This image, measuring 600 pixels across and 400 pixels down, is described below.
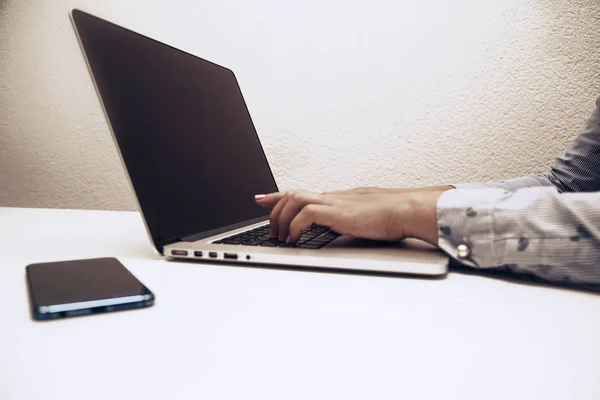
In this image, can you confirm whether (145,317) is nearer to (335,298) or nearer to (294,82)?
(335,298)

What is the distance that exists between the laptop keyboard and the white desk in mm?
97

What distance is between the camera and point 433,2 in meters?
1.06

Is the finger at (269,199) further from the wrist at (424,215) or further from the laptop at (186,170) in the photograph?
the wrist at (424,215)

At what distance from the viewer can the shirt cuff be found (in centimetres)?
53

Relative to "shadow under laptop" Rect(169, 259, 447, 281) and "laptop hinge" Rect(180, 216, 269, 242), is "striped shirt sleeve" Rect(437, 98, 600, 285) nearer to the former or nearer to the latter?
"shadow under laptop" Rect(169, 259, 447, 281)

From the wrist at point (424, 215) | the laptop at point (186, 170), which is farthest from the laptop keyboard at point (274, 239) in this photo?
the wrist at point (424, 215)

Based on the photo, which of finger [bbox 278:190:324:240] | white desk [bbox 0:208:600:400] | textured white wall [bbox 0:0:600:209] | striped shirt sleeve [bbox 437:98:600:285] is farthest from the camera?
textured white wall [bbox 0:0:600:209]

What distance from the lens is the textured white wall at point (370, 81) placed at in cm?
102

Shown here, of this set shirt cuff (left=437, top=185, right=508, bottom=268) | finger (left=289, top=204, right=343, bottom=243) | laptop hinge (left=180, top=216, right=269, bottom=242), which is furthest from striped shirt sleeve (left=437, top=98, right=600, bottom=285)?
laptop hinge (left=180, top=216, right=269, bottom=242)

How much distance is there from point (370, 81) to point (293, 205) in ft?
1.98

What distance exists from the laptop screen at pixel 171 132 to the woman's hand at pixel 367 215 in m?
0.15

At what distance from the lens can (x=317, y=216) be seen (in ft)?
1.89

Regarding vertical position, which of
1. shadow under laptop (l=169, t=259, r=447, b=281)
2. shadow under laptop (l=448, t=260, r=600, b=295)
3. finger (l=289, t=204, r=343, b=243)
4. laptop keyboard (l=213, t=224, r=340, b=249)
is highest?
finger (l=289, t=204, r=343, b=243)

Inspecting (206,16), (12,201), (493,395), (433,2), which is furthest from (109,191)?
(493,395)
